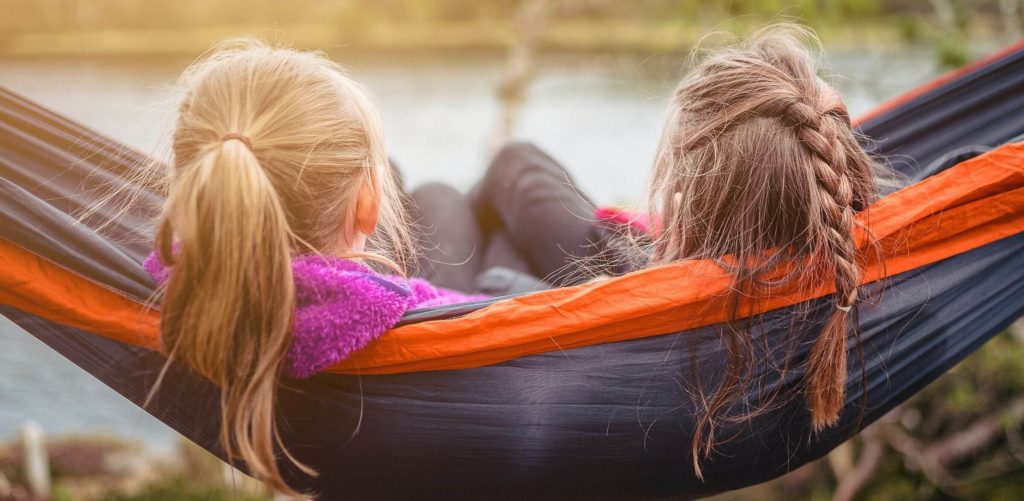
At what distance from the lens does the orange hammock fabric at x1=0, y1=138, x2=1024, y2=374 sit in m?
0.98

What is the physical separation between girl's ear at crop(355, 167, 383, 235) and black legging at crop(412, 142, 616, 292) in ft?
1.12

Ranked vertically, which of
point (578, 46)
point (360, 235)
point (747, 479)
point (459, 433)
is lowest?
point (747, 479)

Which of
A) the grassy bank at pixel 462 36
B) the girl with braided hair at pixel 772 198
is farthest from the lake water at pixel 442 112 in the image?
the girl with braided hair at pixel 772 198

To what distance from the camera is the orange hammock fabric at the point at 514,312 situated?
3.21 ft

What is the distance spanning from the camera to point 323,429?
1.01 meters

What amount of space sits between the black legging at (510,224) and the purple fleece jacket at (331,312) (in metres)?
0.42

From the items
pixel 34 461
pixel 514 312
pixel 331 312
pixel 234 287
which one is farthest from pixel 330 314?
pixel 34 461

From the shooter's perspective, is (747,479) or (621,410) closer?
(621,410)

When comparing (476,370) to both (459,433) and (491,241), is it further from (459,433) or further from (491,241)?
(491,241)

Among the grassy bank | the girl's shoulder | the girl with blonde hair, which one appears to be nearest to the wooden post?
the grassy bank

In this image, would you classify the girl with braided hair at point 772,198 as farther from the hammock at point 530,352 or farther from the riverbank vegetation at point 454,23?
the riverbank vegetation at point 454,23

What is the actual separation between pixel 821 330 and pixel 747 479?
10.0 inches

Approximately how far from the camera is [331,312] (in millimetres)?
948

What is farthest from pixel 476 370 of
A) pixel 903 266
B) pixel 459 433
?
pixel 903 266
